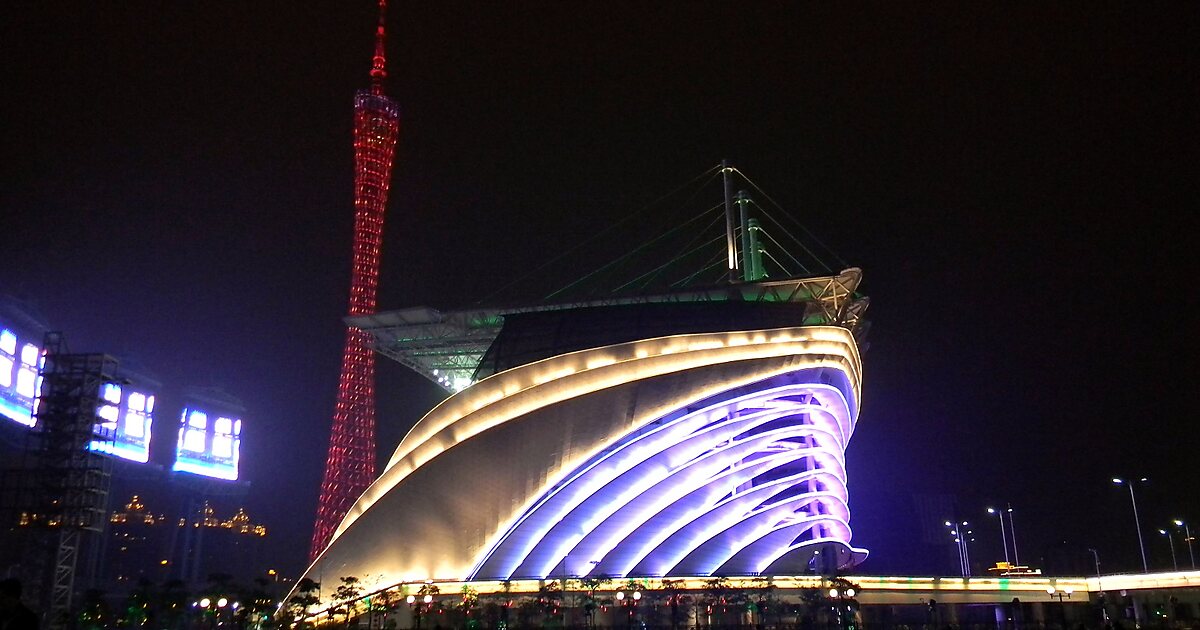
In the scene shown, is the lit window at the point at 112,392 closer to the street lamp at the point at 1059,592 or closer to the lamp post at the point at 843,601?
the lamp post at the point at 843,601

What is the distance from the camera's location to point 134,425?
3588 inches

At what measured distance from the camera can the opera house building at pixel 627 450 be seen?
47062 millimetres

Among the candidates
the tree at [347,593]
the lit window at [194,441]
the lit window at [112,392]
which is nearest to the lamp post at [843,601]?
the tree at [347,593]

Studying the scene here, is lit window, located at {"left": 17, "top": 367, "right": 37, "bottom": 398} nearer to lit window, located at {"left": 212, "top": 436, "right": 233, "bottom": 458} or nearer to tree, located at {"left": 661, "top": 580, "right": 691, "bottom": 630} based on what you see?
lit window, located at {"left": 212, "top": 436, "right": 233, "bottom": 458}

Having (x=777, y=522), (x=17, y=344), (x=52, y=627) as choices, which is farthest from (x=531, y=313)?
(x=17, y=344)

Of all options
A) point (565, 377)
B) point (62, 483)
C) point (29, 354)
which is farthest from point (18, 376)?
point (565, 377)

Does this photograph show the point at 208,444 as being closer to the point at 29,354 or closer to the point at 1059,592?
the point at 29,354

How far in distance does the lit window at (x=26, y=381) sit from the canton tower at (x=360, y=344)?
21861 millimetres

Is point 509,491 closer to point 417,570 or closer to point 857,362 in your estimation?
point 417,570

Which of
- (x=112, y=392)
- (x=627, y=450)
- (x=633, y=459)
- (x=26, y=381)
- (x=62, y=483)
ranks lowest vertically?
(x=62, y=483)

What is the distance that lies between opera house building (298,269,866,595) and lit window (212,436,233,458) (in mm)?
62952

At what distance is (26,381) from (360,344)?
24402 mm

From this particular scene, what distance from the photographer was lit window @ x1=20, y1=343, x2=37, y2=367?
68562mm

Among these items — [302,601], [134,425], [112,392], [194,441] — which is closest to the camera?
[302,601]
